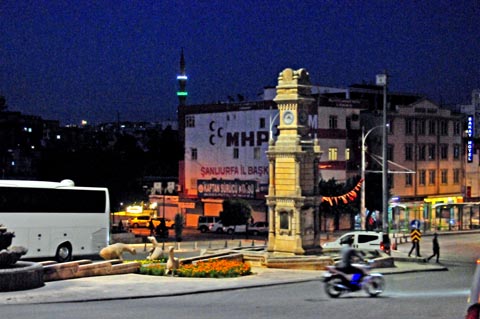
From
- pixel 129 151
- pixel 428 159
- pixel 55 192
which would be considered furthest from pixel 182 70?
pixel 55 192

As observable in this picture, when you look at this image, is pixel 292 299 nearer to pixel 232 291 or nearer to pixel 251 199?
pixel 232 291

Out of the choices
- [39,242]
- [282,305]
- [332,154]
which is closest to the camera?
[282,305]

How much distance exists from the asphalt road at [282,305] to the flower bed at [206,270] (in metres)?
2.60

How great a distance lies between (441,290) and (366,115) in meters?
49.3

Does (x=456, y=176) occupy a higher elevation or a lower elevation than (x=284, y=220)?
higher

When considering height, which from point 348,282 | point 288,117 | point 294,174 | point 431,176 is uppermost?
point 288,117

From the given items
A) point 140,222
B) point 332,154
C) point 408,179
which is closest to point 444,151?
point 408,179

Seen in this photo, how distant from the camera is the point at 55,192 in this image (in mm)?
35094

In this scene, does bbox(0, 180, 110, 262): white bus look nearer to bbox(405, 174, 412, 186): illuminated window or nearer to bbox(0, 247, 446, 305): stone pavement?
bbox(0, 247, 446, 305): stone pavement

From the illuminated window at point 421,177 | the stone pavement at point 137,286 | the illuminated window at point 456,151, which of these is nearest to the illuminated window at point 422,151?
the illuminated window at point 421,177

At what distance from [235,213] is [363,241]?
89.9ft

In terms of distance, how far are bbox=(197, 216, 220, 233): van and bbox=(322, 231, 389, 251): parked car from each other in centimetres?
2961

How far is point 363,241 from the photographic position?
40156 mm

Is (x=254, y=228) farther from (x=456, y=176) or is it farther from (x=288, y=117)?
(x=288, y=117)
